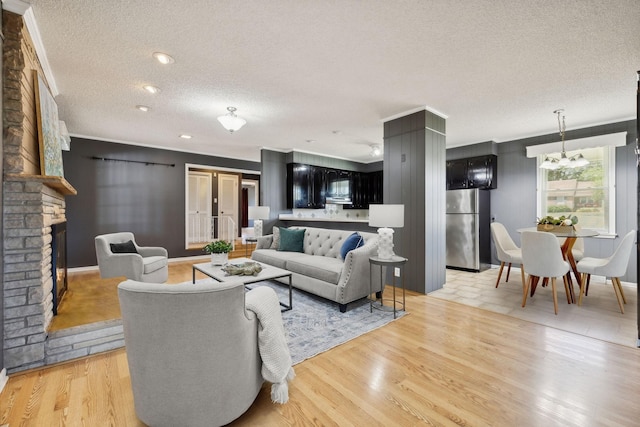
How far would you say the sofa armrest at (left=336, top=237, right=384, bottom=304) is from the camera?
3.20 meters

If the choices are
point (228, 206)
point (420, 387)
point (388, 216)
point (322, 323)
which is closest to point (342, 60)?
point (388, 216)

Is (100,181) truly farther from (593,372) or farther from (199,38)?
(593,372)

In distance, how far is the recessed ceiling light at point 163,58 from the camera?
2.63 meters

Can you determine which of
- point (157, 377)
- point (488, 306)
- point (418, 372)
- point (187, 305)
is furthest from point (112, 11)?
point (488, 306)

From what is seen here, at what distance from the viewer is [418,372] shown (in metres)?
2.10

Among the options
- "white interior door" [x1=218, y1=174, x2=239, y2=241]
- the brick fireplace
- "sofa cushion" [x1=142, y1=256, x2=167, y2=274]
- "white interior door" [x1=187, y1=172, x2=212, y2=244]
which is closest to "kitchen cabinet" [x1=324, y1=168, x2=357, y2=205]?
"white interior door" [x1=218, y1=174, x2=239, y2=241]

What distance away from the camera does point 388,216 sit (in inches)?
127

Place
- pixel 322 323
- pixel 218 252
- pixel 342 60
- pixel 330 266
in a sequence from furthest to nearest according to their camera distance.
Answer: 1. pixel 218 252
2. pixel 330 266
3. pixel 322 323
4. pixel 342 60

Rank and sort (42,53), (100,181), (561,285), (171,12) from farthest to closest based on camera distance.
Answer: (100,181) < (561,285) < (42,53) < (171,12)

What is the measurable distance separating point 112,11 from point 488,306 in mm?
4688

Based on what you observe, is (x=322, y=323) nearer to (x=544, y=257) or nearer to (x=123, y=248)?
(x=544, y=257)

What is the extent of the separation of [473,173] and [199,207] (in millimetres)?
6763

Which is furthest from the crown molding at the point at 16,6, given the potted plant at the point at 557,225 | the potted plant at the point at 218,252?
the potted plant at the point at 557,225

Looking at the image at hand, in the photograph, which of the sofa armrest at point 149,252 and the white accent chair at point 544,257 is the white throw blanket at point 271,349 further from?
the sofa armrest at point 149,252
